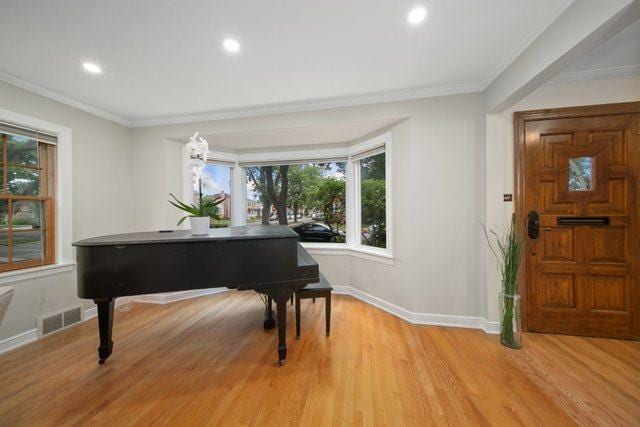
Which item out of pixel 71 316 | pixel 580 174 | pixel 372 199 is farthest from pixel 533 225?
pixel 71 316

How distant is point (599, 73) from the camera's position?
7.01 feet

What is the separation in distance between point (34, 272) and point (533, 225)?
482cm

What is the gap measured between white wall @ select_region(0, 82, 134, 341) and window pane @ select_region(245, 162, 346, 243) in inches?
64.1

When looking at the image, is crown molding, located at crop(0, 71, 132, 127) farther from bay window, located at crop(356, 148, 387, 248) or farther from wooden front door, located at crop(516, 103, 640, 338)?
wooden front door, located at crop(516, 103, 640, 338)

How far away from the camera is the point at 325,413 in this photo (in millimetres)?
1442

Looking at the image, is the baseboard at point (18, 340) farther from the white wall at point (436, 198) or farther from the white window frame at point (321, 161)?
the white wall at point (436, 198)

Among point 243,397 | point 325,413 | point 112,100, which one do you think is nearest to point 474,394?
point 325,413

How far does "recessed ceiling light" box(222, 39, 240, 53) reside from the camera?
1.77m

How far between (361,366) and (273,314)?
1132 millimetres

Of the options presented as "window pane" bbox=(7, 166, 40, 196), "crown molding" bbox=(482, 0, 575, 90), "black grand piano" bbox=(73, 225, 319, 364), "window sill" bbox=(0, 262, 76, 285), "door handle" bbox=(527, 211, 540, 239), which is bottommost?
"window sill" bbox=(0, 262, 76, 285)

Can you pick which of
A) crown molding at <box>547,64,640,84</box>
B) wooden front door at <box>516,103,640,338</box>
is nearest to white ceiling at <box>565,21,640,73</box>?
crown molding at <box>547,64,640,84</box>

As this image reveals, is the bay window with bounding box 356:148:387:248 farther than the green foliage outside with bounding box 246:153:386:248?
No

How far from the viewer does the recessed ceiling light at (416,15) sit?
1.50m

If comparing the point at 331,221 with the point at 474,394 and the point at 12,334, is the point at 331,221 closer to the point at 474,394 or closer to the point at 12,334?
the point at 474,394
